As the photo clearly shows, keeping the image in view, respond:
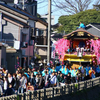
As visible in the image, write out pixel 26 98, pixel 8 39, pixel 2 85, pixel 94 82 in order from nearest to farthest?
pixel 26 98
pixel 2 85
pixel 94 82
pixel 8 39

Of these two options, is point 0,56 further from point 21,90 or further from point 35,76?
point 21,90

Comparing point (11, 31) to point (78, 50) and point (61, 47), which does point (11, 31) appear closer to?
point (61, 47)

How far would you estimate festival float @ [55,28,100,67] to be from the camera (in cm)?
2681

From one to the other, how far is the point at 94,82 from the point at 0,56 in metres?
6.58

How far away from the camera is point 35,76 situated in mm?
15805

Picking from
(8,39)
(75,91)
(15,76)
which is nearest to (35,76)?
(15,76)

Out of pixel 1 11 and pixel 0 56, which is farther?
pixel 1 11

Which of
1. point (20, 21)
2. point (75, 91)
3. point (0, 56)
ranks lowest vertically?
point (75, 91)

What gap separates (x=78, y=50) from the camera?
27109 millimetres

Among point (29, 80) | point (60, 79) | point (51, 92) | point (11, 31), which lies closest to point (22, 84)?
point (29, 80)

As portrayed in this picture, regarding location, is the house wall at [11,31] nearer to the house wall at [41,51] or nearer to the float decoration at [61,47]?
the float decoration at [61,47]

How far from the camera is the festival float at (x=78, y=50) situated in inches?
1056

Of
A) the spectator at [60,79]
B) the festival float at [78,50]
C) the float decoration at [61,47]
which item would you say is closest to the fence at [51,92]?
the spectator at [60,79]

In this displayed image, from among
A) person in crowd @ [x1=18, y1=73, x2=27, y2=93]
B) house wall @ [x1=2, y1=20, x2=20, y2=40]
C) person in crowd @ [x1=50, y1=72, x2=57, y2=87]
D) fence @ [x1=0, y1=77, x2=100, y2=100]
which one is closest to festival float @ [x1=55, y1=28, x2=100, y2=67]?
house wall @ [x1=2, y1=20, x2=20, y2=40]
